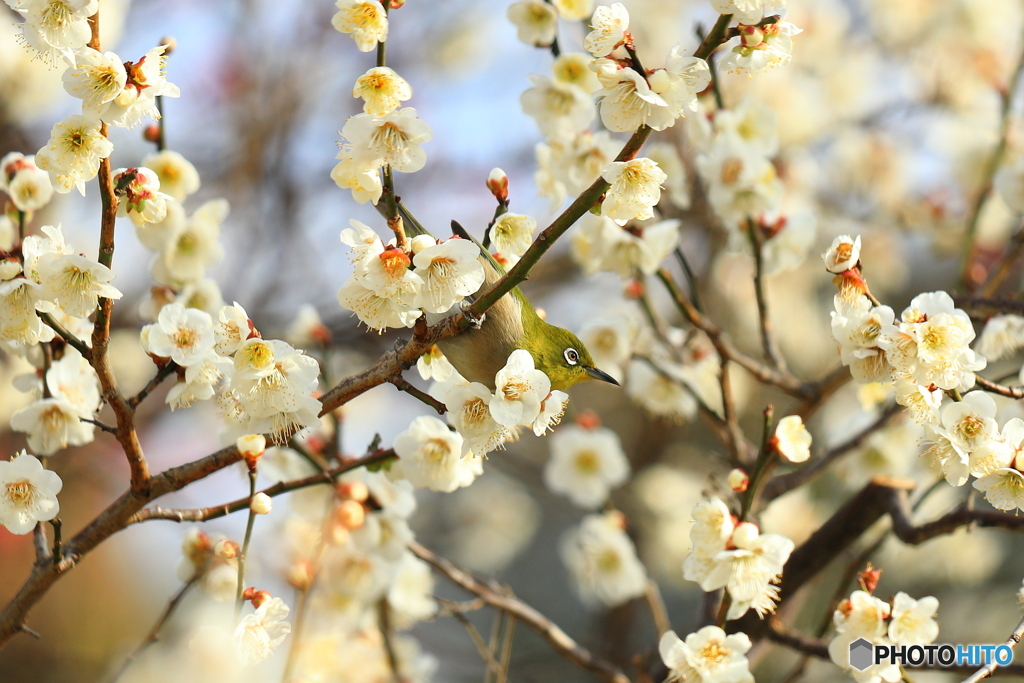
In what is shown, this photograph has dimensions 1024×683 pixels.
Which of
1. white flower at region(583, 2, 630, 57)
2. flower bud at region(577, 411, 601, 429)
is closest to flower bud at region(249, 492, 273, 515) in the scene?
white flower at region(583, 2, 630, 57)

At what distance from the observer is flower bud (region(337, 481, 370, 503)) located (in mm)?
1729

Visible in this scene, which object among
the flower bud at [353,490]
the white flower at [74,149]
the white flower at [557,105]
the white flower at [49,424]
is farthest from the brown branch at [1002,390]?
the white flower at [49,424]

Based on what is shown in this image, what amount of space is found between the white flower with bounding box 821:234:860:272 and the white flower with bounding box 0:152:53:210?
136 centimetres

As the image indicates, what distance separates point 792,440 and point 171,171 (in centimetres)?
142

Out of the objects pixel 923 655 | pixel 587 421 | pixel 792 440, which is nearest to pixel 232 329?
pixel 792 440

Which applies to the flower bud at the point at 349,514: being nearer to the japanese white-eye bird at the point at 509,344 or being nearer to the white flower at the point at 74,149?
the japanese white-eye bird at the point at 509,344

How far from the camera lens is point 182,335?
1.30 meters

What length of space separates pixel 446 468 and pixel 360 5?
829 mm

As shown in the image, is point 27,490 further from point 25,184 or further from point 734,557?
point 734,557

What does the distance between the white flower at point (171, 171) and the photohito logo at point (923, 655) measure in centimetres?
165

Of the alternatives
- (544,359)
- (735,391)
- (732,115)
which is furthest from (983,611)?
(544,359)

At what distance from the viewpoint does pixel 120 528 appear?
1.29 m

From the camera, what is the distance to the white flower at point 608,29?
47.4 inches

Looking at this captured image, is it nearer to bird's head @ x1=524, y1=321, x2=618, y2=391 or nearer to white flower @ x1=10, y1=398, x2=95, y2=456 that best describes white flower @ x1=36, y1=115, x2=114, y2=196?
white flower @ x1=10, y1=398, x2=95, y2=456
